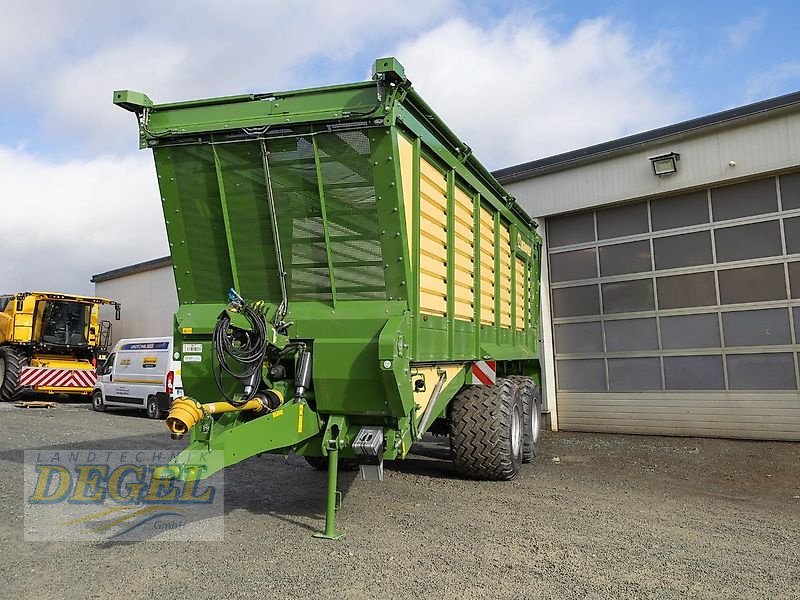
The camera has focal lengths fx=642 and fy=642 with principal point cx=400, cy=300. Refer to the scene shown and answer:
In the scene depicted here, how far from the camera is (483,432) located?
653 centimetres

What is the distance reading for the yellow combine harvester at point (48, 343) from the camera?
683 inches

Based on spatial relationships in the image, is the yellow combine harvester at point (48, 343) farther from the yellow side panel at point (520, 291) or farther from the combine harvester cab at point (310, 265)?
the combine harvester cab at point (310, 265)

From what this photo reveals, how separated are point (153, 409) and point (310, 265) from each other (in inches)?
430

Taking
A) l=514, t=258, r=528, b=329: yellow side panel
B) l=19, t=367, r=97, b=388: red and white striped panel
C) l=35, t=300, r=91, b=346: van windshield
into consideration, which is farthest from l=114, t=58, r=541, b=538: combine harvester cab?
l=35, t=300, r=91, b=346: van windshield

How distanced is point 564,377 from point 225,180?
8.31 metres

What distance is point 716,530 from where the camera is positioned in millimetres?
5020

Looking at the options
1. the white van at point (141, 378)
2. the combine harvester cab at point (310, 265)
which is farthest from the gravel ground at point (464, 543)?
the white van at point (141, 378)

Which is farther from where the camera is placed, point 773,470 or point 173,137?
point 773,470

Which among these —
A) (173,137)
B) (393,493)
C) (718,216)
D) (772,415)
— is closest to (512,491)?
(393,493)

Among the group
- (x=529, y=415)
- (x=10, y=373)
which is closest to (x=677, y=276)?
(x=529, y=415)

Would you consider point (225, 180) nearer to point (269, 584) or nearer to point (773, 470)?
point (269, 584)

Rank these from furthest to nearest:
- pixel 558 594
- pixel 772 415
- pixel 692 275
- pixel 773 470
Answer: pixel 692 275
pixel 772 415
pixel 773 470
pixel 558 594

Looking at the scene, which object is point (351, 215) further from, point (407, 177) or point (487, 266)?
point (487, 266)

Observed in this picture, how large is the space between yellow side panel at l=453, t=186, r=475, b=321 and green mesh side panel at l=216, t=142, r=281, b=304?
1.70 m
